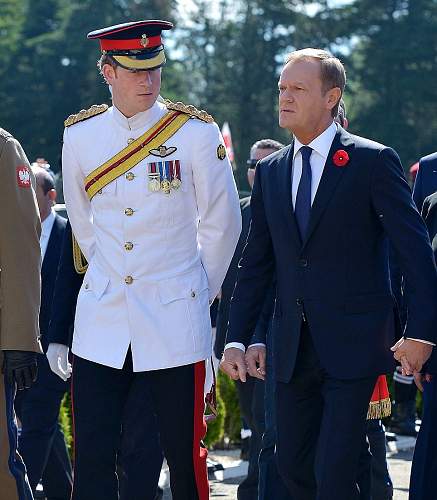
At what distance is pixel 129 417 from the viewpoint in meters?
6.14

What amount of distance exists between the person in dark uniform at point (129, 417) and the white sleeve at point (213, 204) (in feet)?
2.16

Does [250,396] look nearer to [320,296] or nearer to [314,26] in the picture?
[320,296]

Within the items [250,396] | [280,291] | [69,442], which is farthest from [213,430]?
[280,291]

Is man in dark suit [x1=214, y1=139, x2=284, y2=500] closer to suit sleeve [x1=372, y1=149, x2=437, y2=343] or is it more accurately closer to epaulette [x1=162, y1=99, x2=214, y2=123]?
epaulette [x1=162, y1=99, x2=214, y2=123]

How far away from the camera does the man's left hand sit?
468cm

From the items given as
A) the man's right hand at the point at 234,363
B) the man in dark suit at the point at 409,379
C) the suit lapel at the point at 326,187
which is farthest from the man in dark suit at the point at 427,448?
the suit lapel at the point at 326,187

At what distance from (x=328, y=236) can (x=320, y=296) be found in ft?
0.74

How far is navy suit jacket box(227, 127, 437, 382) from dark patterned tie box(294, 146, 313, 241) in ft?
0.10

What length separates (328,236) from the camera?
4836mm

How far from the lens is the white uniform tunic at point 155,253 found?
5.07 m

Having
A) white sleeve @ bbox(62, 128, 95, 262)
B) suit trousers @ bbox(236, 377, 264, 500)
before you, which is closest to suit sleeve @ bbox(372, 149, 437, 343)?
white sleeve @ bbox(62, 128, 95, 262)

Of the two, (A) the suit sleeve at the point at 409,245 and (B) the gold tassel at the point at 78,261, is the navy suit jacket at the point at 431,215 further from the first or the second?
(B) the gold tassel at the point at 78,261

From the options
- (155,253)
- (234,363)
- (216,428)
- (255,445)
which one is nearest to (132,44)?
(155,253)

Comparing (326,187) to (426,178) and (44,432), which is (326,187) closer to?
(426,178)
